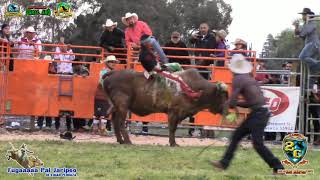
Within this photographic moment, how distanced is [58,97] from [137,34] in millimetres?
2821

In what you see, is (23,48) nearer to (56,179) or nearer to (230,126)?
(230,126)

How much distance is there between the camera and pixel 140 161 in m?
10.9

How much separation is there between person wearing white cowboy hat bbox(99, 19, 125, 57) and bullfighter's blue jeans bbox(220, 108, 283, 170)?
26.1 feet

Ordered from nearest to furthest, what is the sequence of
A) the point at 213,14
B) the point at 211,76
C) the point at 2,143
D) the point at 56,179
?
the point at 56,179, the point at 2,143, the point at 211,76, the point at 213,14

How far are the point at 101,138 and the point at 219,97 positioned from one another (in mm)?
3366

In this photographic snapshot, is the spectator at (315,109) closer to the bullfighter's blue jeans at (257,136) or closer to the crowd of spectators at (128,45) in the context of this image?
the crowd of spectators at (128,45)

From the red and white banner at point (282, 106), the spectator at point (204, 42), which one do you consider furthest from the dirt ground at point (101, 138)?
the spectator at point (204, 42)

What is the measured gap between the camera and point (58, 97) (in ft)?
57.3

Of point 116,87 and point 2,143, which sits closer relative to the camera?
point 2,143

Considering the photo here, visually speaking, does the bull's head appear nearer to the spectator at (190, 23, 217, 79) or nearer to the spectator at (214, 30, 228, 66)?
the spectator at (190, 23, 217, 79)

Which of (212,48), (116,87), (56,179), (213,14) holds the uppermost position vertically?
(213,14)

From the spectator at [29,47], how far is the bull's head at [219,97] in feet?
17.9

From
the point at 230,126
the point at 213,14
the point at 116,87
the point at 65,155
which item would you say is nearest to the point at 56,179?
the point at 65,155

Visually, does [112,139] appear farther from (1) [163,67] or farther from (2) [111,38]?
(2) [111,38]
